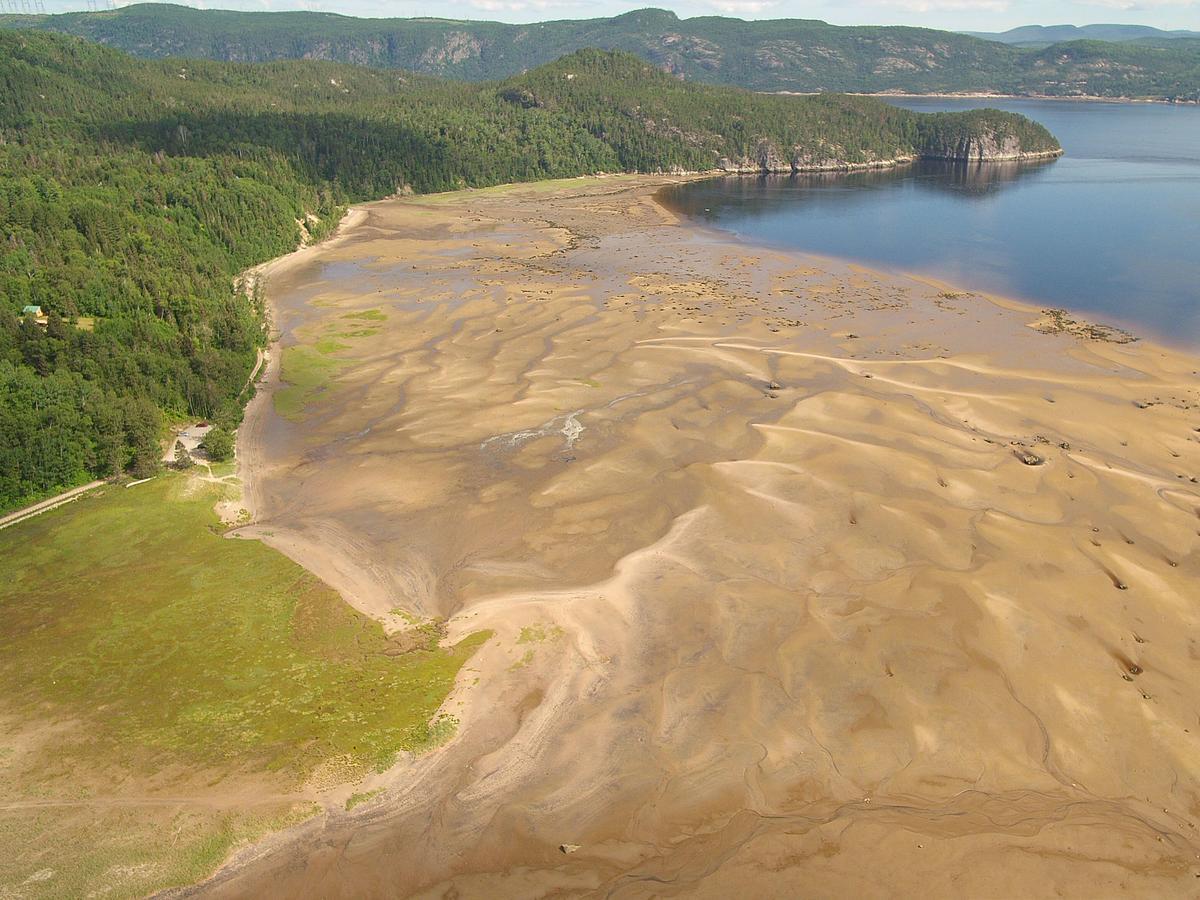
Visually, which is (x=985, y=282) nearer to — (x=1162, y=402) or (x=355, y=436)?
(x=1162, y=402)

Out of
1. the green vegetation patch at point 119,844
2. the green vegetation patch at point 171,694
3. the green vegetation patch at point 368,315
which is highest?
the green vegetation patch at point 368,315

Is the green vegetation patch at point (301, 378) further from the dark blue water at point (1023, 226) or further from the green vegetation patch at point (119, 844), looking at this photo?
the dark blue water at point (1023, 226)

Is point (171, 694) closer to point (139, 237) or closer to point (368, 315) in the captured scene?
point (368, 315)

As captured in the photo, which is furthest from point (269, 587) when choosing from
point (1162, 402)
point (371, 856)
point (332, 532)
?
point (1162, 402)

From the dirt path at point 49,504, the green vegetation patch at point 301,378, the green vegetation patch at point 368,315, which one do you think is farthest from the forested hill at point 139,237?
the green vegetation patch at point 368,315

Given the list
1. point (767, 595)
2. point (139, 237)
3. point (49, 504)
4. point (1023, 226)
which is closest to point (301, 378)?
point (49, 504)
